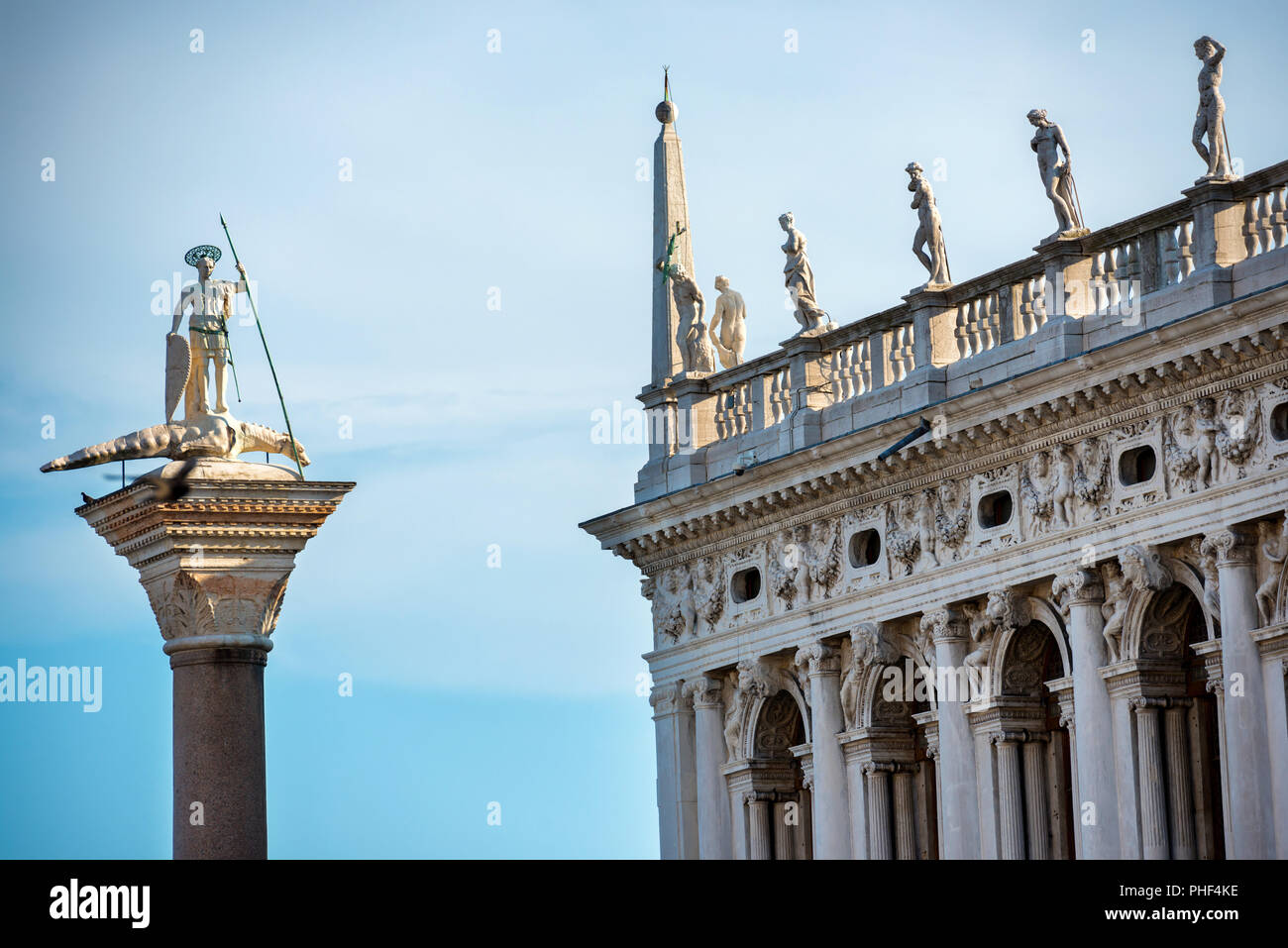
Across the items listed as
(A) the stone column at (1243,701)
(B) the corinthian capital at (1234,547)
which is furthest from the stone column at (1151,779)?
(B) the corinthian capital at (1234,547)

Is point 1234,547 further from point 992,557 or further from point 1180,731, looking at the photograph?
point 992,557

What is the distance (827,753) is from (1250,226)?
10445mm

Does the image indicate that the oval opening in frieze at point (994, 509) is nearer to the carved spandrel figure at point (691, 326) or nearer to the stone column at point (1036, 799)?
Answer: the stone column at point (1036, 799)

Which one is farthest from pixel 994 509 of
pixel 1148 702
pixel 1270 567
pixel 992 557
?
pixel 1270 567

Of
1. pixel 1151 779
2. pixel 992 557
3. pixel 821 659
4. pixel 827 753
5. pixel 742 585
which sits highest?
pixel 742 585

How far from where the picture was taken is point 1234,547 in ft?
124

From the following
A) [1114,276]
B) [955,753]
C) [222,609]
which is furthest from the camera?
[955,753]

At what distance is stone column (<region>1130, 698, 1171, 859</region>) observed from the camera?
39.1 m

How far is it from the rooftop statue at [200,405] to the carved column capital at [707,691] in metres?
18.7

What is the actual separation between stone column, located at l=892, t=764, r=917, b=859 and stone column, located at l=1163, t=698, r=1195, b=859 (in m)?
5.74

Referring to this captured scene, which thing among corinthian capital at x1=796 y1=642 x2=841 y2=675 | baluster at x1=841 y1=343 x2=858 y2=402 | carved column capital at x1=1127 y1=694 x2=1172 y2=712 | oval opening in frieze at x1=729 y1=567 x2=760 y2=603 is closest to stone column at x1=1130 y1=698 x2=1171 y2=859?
carved column capital at x1=1127 y1=694 x2=1172 y2=712

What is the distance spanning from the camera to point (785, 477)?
45188 millimetres

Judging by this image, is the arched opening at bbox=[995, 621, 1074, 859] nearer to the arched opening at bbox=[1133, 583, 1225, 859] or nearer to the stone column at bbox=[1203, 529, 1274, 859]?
the arched opening at bbox=[1133, 583, 1225, 859]
